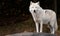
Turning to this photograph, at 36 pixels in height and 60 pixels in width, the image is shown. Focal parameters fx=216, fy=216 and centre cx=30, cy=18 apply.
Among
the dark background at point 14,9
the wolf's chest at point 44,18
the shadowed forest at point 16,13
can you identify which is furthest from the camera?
the dark background at point 14,9

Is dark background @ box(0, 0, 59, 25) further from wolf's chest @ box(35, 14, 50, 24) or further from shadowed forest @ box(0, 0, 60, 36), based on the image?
wolf's chest @ box(35, 14, 50, 24)

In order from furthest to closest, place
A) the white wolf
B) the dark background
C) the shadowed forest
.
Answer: the dark background, the shadowed forest, the white wolf

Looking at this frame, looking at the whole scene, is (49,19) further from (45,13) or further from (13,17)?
(13,17)

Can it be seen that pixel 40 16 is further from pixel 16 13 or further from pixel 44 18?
pixel 16 13

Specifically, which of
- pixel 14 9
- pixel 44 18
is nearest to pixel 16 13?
pixel 14 9

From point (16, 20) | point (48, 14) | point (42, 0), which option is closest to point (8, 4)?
point (16, 20)

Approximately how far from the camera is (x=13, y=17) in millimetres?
11188

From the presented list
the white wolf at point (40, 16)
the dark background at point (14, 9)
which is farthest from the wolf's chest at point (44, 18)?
the dark background at point (14, 9)

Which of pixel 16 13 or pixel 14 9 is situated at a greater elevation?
pixel 14 9

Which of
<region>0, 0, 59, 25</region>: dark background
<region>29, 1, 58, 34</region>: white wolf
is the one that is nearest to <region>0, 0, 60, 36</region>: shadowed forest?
<region>0, 0, 59, 25</region>: dark background

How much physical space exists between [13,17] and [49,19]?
14.7 feet

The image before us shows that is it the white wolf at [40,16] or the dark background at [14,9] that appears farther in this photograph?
the dark background at [14,9]

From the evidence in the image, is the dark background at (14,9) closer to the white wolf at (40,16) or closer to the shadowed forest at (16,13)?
the shadowed forest at (16,13)

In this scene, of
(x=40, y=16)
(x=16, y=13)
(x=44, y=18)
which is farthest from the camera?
(x=16, y=13)
